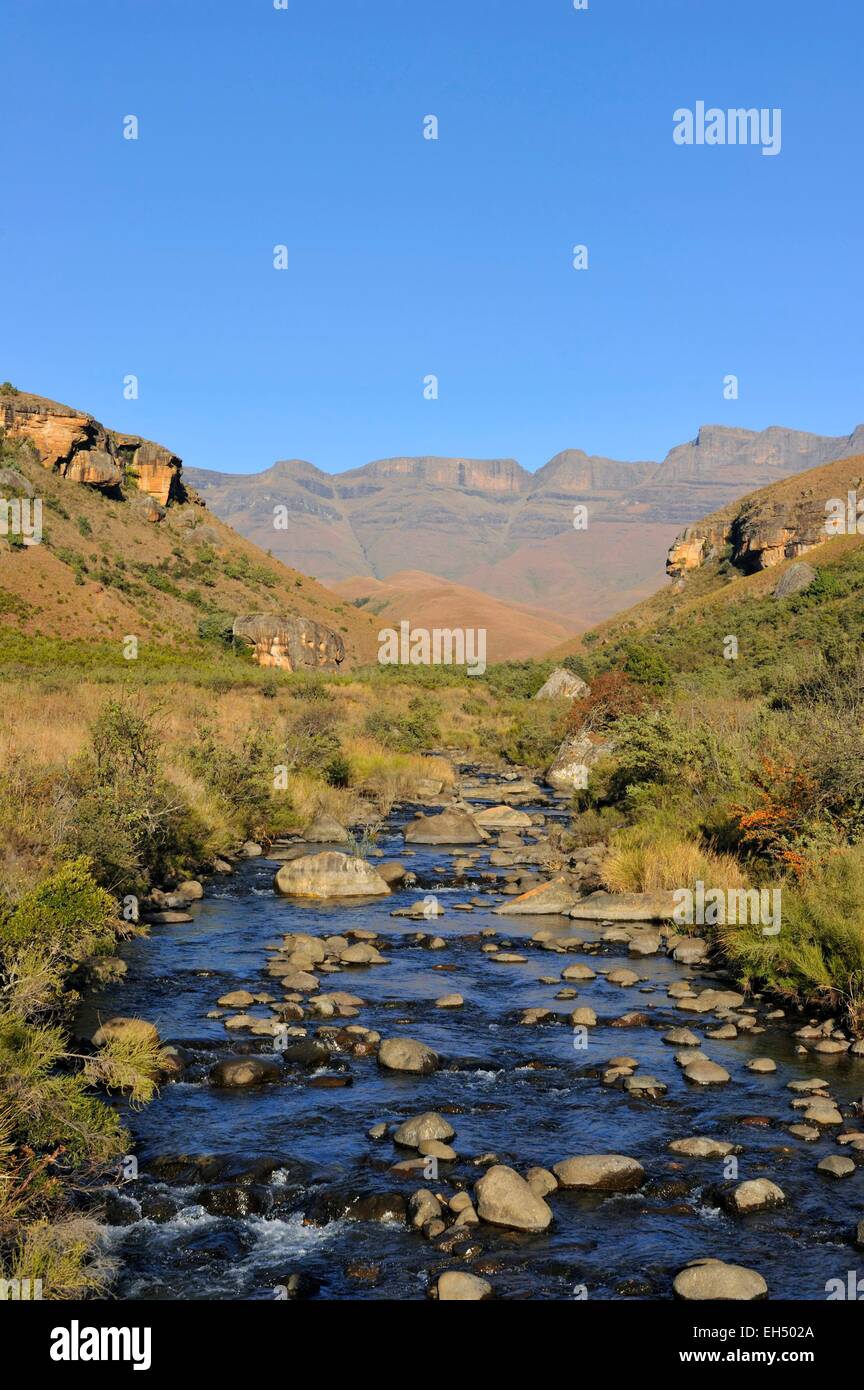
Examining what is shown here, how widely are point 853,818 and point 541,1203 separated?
8.67m

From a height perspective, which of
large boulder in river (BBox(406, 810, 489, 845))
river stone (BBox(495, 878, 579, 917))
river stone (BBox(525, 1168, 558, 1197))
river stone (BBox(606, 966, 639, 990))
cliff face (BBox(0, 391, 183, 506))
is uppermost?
cliff face (BBox(0, 391, 183, 506))

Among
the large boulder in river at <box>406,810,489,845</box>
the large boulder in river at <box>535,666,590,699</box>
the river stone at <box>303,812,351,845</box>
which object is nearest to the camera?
the river stone at <box>303,812,351,845</box>

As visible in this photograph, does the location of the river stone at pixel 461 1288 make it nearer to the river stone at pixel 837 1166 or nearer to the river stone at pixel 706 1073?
the river stone at pixel 837 1166

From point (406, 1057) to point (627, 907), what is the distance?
7.31 m

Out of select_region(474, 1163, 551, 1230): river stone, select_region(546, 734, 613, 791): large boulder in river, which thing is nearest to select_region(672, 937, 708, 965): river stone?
select_region(474, 1163, 551, 1230): river stone

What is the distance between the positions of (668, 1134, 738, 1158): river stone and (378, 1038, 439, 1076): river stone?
2.77 metres

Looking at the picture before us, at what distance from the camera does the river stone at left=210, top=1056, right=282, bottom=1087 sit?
10.4 meters

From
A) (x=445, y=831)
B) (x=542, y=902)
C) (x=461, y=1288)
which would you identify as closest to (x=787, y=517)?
(x=445, y=831)

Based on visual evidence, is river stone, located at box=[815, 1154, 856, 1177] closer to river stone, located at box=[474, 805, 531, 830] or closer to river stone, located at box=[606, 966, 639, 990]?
river stone, located at box=[606, 966, 639, 990]

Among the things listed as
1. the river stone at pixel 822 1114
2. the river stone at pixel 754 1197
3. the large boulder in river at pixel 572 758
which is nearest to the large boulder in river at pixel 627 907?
the river stone at pixel 822 1114
